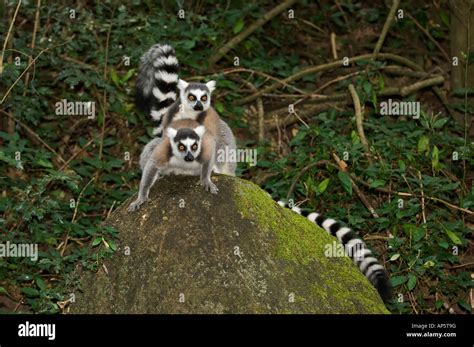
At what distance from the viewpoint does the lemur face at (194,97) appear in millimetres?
7137

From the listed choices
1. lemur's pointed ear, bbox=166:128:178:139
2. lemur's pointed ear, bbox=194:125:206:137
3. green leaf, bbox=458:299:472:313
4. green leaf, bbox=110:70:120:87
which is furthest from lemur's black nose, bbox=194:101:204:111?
green leaf, bbox=458:299:472:313

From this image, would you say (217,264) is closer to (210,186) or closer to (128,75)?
(210,186)

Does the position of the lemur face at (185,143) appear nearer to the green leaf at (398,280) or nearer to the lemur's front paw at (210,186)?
the lemur's front paw at (210,186)

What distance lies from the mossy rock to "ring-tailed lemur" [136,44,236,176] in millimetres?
1221

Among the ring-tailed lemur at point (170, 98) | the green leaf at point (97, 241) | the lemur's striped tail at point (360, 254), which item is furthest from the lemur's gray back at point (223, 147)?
the green leaf at point (97, 241)

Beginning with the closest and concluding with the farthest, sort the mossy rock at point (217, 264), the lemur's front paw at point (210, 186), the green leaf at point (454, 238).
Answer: the mossy rock at point (217, 264)
the lemur's front paw at point (210, 186)
the green leaf at point (454, 238)

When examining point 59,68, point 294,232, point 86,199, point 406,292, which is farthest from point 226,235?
point 59,68

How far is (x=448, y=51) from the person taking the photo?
1135 cm

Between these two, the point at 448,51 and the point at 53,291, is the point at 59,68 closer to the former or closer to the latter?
the point at 53,291

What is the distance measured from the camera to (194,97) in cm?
715

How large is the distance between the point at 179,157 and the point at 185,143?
14 cm

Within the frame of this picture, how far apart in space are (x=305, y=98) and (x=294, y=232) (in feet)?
15.0

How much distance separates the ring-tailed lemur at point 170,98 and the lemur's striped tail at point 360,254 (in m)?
0.98

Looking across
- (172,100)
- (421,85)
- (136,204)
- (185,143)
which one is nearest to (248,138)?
(421,85)
